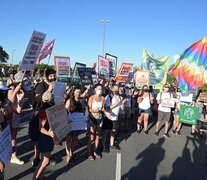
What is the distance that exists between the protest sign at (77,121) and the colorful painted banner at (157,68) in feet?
21.2

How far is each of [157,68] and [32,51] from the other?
7486mm

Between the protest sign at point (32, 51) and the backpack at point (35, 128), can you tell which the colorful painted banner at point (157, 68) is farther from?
the backpack at point (35, 128)

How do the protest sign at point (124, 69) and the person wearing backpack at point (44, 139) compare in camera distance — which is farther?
the protest sign at point (124, 69)

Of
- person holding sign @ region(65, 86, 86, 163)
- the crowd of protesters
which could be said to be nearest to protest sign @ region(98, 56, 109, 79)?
the crowd of protesters

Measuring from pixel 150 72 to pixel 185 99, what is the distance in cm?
297

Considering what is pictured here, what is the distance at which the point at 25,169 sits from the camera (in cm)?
518

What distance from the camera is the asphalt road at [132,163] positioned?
5148 mm

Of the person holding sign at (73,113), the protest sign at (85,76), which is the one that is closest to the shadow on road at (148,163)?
the person holding sign at (73,113)

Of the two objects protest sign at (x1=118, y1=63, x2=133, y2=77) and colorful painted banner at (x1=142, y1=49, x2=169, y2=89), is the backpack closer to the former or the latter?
protest sign at (x1=118, y1=63, x2=133, y2=77)

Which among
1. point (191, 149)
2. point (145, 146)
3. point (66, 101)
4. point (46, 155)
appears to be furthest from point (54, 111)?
point (191, 149)

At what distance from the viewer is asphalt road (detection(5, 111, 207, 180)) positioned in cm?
515

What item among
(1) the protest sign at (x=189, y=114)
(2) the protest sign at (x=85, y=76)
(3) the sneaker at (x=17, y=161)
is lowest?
(3) the sneaker at (x=17, y=161)

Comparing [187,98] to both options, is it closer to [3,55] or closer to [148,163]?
[148,163]

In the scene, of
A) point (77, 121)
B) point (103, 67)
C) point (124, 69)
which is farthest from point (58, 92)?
point (124, 69)
